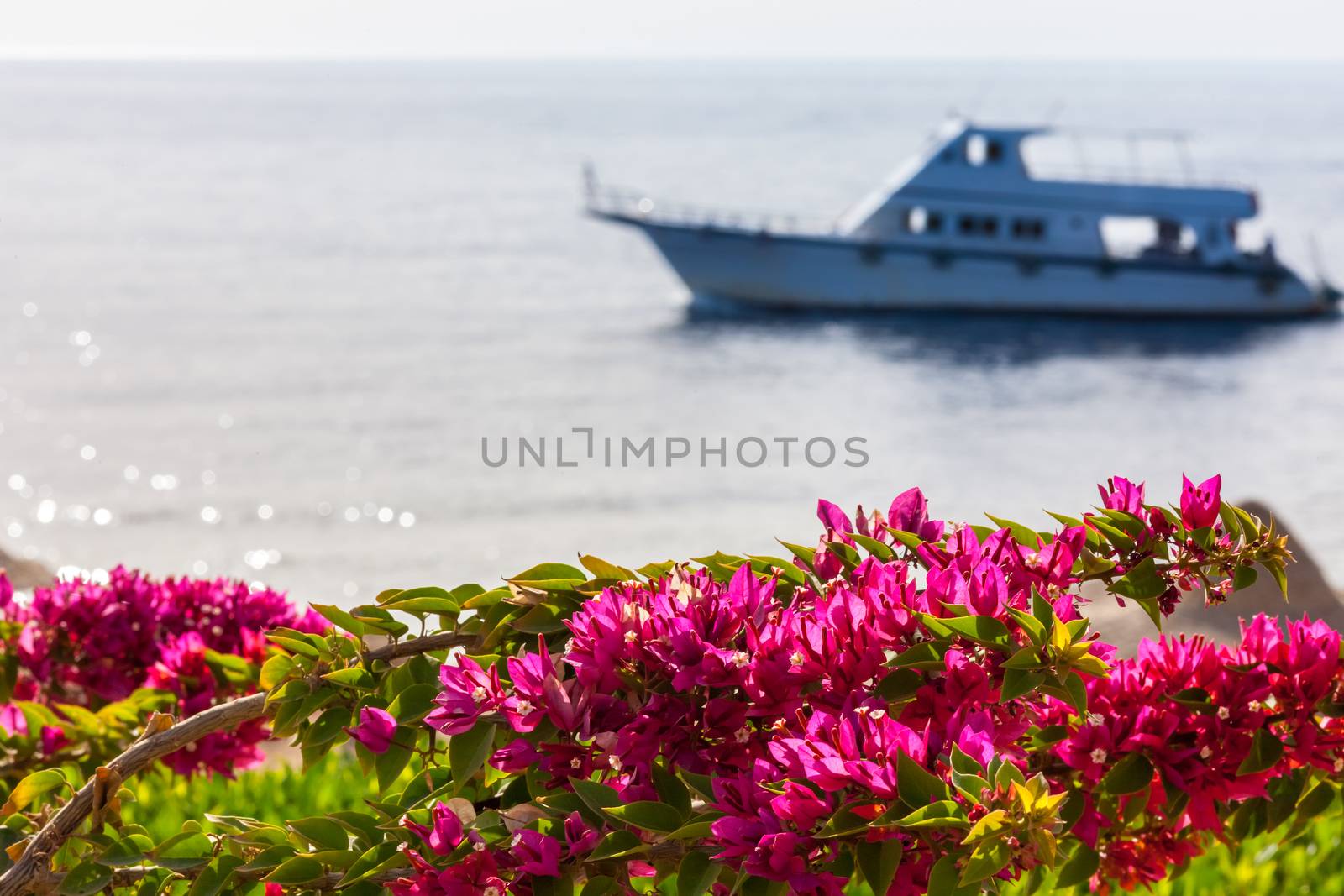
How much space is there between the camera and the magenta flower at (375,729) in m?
1.53

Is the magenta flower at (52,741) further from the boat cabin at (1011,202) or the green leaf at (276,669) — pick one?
the boat cabin at (1011,202)

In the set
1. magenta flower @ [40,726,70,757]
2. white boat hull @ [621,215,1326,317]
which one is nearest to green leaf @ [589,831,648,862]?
magenta flower @ [40,726,70,757]

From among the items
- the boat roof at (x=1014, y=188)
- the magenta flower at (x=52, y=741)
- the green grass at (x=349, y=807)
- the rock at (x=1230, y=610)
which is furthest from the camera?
the boat roof at (x=1014, y=188)

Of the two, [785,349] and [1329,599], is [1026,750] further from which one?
[785,349]

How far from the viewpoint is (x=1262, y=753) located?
4.85 ft

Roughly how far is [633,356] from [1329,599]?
20.6 metres

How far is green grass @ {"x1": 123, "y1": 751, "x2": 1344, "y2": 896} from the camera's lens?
3.36m

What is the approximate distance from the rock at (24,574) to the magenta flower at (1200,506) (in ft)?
24.0

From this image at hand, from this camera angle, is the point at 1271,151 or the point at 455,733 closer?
the point at 455,733

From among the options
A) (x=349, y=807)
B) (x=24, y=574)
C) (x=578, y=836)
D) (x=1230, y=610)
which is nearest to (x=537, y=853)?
(x=578, y=836)

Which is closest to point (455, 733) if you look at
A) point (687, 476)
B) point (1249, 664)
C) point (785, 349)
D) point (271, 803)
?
point (1249, 664)

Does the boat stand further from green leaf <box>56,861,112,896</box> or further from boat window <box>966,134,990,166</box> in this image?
green leaf <box>56,861,112,896</box>

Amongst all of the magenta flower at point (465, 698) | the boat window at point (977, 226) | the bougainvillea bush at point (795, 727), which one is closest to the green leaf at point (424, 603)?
the bougainvillea bush at point (795, 727)

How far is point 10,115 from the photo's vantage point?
5064 inches
